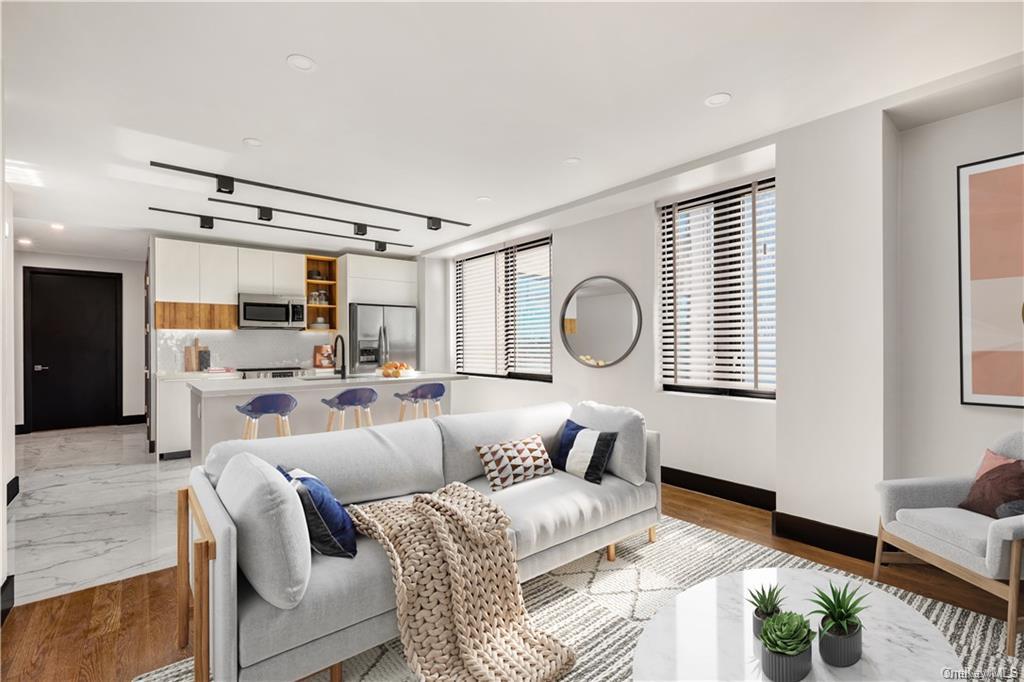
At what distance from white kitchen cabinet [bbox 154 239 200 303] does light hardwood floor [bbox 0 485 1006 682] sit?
406 cm

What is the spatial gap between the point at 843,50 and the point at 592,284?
9.54ft

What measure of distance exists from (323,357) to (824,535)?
6.14 metres

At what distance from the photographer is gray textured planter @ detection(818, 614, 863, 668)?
4.51ft

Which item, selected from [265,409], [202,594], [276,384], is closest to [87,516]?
[265,409]

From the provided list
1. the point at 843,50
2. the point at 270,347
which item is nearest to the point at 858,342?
the point at 843,50

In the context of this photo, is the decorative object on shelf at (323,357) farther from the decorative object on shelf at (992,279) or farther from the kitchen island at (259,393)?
the decorative object on shelf at (992,279)

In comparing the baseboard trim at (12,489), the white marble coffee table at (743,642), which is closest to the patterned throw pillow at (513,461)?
the white marble coffee table at (743,642)

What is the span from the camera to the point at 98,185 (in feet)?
13.5

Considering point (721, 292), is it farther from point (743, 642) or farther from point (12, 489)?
point (12, 489)

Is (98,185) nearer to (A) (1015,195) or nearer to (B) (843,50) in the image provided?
(B) (843,50)

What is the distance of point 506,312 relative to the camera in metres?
6.36

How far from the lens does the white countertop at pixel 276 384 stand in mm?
3949

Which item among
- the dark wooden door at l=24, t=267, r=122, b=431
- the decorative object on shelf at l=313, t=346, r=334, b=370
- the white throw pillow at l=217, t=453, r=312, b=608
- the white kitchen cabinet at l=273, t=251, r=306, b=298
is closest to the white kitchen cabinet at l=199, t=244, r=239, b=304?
the white kitchen cabinet at l=273, t=251, r=306, b=298

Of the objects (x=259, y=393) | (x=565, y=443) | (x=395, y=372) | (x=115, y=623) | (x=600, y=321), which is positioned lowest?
(x=115, y=623)
